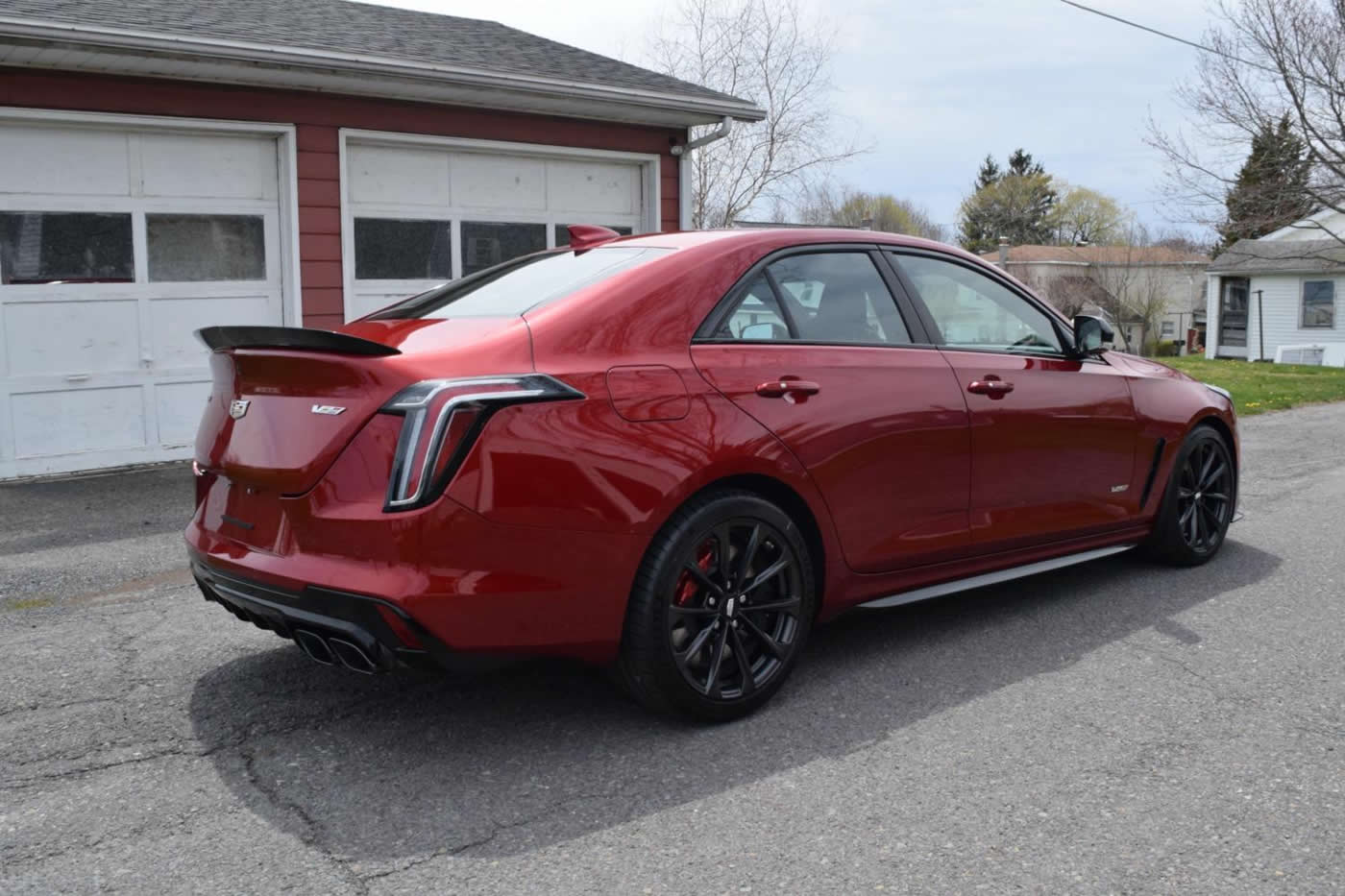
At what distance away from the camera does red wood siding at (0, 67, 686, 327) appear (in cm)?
819

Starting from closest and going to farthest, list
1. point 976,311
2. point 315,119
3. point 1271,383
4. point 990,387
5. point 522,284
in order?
point 522,284
point 990,387
point 976,311
point 315,119
point 1271,383

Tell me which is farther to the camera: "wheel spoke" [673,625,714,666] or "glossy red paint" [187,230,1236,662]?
"wheel spoke" [673,625,714,666]

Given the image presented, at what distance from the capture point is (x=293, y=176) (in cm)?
922

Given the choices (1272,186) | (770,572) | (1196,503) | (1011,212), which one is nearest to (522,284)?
(770,572)

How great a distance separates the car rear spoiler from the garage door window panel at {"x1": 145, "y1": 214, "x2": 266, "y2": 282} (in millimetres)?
5755

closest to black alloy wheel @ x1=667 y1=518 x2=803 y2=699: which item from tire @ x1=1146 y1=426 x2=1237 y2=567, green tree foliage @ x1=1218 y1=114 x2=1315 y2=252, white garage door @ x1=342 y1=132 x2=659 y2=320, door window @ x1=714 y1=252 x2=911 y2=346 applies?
door window @ x1=714 y1=252 x2=911 y2=346

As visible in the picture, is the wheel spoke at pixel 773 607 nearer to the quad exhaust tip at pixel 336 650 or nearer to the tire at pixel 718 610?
the tire at pixel 718 610

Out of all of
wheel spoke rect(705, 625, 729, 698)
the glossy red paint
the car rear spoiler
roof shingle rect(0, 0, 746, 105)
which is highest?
roof shingle rect(0, 0, 746, 105)

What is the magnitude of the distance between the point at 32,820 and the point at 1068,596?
402 centimetres

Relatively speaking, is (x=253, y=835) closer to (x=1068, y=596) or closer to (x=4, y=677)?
(x=4, y=677)

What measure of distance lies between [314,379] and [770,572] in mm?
1507

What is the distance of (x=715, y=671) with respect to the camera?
11.8 feet

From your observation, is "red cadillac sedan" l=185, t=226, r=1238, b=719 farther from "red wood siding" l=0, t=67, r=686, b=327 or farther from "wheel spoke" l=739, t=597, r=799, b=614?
"red wood siding" l=0, t=67, r=686, b=327

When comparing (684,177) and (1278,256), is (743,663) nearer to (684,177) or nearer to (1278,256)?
(684,177)
